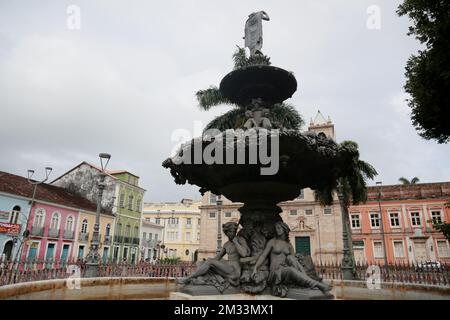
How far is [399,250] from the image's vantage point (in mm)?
38594

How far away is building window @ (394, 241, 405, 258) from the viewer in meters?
38.2

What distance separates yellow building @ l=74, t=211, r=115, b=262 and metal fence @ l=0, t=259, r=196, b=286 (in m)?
19.7

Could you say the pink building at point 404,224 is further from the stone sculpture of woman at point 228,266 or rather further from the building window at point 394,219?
the stone sculpture of woman at point 228,266

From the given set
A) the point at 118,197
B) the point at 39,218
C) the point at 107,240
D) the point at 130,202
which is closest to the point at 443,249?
the point at 130,202

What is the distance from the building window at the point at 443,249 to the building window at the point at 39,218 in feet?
140

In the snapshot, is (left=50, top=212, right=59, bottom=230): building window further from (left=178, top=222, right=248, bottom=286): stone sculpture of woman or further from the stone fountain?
(left=178, top=222, right=248, bottom=286): stone sculpture of woman

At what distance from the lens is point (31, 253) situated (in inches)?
1056

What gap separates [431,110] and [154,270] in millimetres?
12192

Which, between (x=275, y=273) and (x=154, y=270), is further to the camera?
(x=154, y=270)

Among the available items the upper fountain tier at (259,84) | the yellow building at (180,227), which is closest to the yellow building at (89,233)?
the yellow building at (180,227)

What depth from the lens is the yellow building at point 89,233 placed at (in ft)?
105

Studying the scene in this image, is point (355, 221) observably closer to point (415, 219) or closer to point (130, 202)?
point (415, 219)
